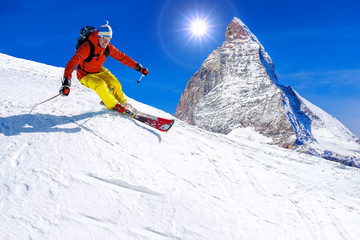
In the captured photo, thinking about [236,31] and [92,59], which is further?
[236,31]

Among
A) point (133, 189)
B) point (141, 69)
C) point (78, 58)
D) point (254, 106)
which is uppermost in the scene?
point (254, 106)

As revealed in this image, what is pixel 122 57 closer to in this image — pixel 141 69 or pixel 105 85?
pixel 141 69

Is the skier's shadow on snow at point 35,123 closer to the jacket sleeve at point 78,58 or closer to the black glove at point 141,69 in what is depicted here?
the jacket sleeve at point 78,58

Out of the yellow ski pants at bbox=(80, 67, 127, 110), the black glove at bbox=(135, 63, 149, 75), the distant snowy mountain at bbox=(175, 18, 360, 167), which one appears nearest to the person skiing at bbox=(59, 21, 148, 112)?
the yellow ski pants at bbox=(80, 67, 127, 110)

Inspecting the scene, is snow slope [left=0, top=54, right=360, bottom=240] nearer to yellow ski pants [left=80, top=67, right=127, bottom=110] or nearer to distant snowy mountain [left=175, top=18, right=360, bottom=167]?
yellow ski pants [left=80, top=67, right=127, bottom=110]

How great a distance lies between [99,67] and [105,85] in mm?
590

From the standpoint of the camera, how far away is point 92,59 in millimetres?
5156

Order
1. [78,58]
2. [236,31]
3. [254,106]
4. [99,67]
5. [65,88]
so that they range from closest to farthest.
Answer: [65,88] → [78,58] → [99,67] → [254,106] → [236,31]

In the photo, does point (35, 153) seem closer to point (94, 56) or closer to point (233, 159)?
point (94, 56)

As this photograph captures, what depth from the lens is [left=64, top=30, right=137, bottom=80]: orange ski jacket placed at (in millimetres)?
4727

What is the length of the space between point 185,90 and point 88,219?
500ft

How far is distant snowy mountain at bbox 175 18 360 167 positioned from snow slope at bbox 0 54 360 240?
272 ft

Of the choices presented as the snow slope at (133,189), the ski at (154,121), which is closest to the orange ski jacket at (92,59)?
the snow slope at (133,189)

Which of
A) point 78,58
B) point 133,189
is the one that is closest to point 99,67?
point 78,58
